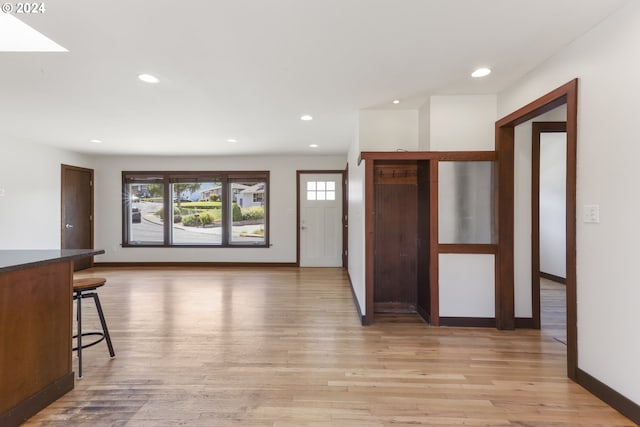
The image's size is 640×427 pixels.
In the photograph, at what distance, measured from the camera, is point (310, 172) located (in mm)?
6680

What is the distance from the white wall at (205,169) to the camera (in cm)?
671

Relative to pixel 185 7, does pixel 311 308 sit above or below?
below

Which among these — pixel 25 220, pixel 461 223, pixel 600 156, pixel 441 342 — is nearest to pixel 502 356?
pixel 441 342

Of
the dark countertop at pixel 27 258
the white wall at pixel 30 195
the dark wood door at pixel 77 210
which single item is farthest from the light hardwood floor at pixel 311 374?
the dark wood door at pixel 77 210

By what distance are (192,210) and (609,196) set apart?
6.68 meters

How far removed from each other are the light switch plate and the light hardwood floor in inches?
45.5

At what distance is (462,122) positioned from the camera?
3.38m

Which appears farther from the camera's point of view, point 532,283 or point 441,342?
point 532,283

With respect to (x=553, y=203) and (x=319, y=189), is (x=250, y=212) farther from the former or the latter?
(x=553, y=203)

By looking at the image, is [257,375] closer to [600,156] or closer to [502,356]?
[502,356]

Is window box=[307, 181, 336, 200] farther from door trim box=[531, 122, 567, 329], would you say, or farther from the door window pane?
door trim box=[531, 122, 567, 329]

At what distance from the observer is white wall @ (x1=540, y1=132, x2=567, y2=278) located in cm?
515

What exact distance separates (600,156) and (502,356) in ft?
5.53

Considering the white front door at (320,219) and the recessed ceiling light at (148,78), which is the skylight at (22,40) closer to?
the recessed ceiling light at (148,78)
